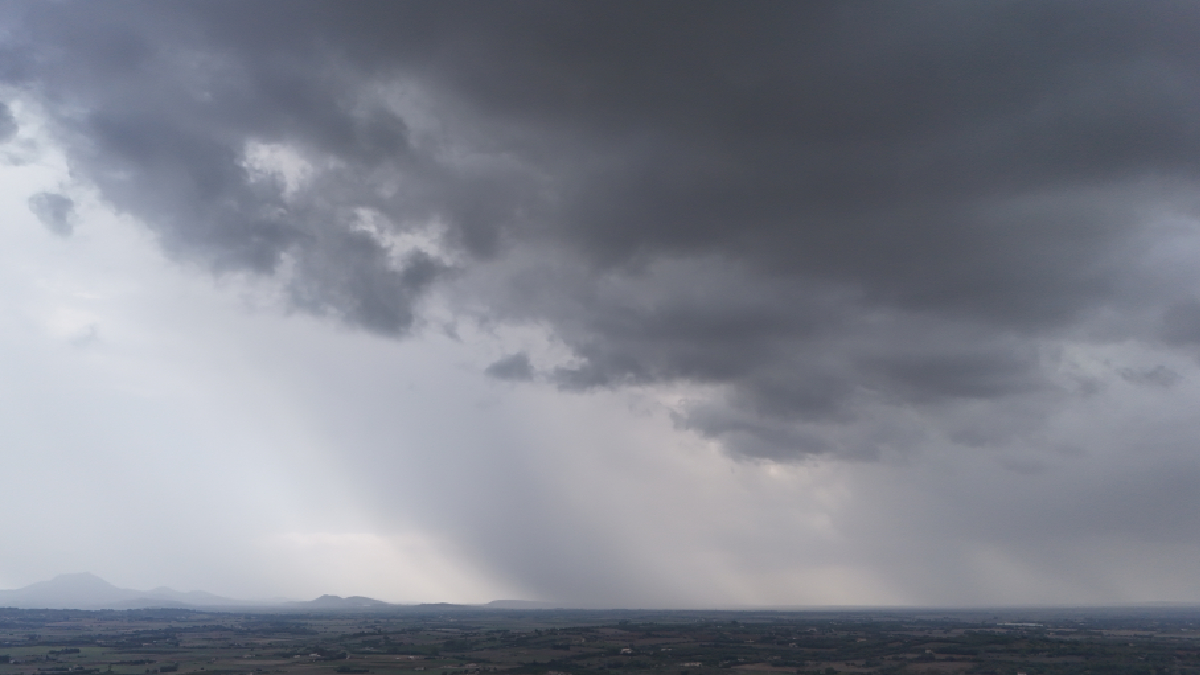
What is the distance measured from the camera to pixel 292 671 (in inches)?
6324

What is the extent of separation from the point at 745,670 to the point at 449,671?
203 feet

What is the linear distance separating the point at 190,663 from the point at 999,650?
640 feet

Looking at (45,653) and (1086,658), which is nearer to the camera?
(1086,658)

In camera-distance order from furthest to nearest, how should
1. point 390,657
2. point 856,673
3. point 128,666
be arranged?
point 390,657 → point 128,666 → point 856,673

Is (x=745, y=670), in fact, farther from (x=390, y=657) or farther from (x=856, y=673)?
(x=390, y=657)

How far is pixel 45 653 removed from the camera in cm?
19600

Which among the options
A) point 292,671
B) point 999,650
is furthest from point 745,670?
point 292,671

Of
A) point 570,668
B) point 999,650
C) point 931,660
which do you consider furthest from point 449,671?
point 999,650

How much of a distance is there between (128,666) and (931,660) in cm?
17914

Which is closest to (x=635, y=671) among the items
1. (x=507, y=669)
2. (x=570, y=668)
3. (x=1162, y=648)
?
(x=570, y=668)

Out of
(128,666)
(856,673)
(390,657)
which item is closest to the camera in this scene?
(856,673)

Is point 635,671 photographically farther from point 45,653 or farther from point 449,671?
point 45,653

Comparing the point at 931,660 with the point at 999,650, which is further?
the point at 999,650

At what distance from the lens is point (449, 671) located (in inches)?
6344
